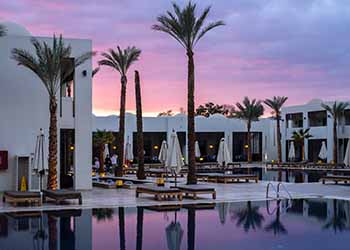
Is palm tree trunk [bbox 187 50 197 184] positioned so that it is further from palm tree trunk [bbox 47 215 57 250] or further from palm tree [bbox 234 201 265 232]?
palm tree trunk [bbox 47 215 57 250]

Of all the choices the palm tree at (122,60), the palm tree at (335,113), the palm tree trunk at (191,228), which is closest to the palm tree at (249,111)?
the palm tree at (335,113)

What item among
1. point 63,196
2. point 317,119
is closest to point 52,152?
point 63,196

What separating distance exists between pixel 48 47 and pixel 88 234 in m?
12.8

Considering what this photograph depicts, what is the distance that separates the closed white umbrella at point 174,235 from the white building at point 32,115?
11035 millimetres

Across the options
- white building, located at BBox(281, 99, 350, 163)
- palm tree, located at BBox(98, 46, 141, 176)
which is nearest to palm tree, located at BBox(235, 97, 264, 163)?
white building, located at BBox(281, 99, 350, 163)

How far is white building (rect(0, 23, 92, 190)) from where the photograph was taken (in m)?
24.7

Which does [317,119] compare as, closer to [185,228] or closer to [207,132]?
[207,132]

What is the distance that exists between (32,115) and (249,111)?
38155 millimetres

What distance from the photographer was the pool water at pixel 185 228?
12.5 meters

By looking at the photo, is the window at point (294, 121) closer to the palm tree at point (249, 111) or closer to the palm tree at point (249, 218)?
the palm tree at point (249, 111)

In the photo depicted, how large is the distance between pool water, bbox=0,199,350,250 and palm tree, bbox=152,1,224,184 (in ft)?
26.2

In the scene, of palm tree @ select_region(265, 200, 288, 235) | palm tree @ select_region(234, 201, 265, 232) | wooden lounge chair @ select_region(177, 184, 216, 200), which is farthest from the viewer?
wooden lounge chair @ select_region(177, 184, 216, 200)

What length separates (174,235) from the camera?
13789 millimetres

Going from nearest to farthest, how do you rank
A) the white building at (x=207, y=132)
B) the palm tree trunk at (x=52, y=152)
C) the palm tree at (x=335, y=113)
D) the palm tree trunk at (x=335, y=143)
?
the palm tree trunk at (x=52, y=152) → the palm tree trunk at (x=335, y=143) → the palm tree at (x=335, y=113) → the white building at (x=207, y=132)
